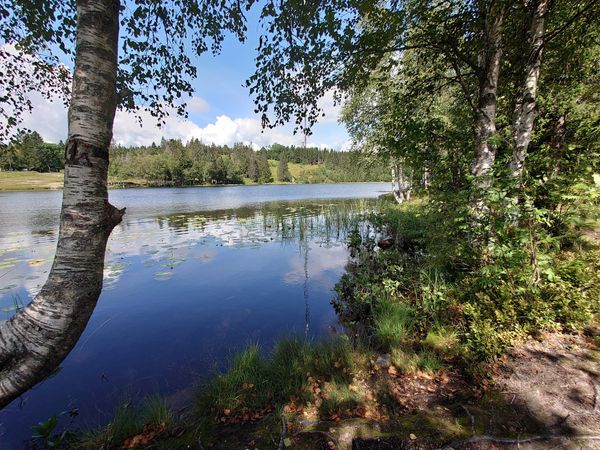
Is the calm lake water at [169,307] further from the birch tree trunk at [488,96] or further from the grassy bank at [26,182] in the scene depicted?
the grassy bank at [26,182]

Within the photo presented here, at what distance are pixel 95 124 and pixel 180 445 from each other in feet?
12.1

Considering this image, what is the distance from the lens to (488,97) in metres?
5.26

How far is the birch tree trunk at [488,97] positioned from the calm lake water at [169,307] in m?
5.05

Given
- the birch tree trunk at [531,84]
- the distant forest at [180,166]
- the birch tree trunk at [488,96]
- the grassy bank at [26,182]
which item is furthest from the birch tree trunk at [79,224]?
the grassy bank at [26,182]

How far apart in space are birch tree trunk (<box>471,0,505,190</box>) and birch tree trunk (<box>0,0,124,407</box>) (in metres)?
5.72

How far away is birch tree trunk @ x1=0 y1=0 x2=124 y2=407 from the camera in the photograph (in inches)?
78.0

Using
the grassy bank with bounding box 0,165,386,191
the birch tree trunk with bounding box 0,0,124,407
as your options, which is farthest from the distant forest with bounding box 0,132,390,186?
the birch tree trunk with bounding box 0,0,124,407

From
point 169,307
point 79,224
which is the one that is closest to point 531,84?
point 79,224

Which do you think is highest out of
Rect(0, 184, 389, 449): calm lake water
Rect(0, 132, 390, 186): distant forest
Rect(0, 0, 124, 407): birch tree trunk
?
Rect(0, 132, 390, 186): distant forest

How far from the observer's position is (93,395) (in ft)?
15.9

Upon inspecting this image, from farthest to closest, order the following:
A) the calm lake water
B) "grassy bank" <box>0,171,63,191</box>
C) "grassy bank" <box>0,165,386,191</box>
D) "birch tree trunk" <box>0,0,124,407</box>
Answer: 1. "grassy bank" <box>0,165,386,191</box>
2. "grassy bank" <box>0,171,63,191</box>
3. the calm lake water
4. "birch tree trunk" <box>0,0,124,407</box>

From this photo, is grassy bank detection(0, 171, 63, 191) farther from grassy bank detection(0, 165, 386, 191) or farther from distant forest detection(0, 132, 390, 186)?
distant forest detection(0, 132, 390, 186)

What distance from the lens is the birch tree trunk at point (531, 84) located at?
16.5 feet

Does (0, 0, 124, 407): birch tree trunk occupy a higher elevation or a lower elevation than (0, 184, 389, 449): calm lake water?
higher
